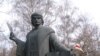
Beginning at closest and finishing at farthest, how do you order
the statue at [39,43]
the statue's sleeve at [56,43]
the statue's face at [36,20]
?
the statue's sleeve at [56,43], the statue at [39,43], the statue's face at [36,20]

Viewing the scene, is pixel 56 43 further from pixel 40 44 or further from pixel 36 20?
pixel 36 20

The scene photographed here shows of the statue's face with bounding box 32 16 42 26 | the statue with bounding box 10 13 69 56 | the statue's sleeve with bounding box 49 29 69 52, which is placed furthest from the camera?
the statue's face with bounding box 32 16 42 26

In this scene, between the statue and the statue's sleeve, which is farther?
the statue

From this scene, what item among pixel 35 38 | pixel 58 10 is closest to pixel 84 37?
pixel 58 10

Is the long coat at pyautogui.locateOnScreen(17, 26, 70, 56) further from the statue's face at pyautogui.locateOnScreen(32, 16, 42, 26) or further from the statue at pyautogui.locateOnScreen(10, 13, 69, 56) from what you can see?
the statue's face at pyautogui.locateOnScreen(32, 16, 42, 26)

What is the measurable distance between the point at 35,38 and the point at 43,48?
292mm

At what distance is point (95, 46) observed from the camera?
4041 centimetres

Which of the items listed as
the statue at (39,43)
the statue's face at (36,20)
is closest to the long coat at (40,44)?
the statue at (39,43)

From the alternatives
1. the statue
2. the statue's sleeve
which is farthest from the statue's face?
the statue's sleeve

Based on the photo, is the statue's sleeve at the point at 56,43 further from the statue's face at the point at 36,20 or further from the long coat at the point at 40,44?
the statue's face at the point at 36,20

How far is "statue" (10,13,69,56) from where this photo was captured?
5957 mm

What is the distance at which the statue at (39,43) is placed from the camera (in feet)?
19.5

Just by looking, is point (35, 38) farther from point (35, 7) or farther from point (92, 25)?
point (92, 25)

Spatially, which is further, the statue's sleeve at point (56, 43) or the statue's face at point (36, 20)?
the statue's face at point (36, 20)
